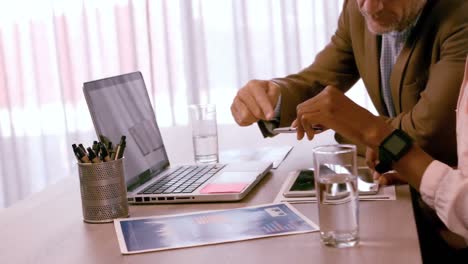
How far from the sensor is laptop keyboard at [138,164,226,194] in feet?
5.22

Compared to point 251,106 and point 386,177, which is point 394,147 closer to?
point 386,177

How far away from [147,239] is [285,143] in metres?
0.97

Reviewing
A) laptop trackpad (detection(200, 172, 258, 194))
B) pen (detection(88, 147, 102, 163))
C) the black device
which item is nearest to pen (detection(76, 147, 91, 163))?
pen (detection(88, 147, 102, 163))

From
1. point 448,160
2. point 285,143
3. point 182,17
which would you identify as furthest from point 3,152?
point 448,160

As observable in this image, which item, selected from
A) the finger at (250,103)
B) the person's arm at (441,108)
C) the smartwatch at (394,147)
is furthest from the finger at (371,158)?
the finger at (250,103)

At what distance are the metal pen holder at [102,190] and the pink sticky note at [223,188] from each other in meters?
0.21

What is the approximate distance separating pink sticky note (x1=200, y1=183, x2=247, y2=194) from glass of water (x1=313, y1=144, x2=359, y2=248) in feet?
1.22

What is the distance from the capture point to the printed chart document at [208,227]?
1.25 metres

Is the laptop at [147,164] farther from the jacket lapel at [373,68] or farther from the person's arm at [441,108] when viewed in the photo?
the jacket lapel at [373,68]

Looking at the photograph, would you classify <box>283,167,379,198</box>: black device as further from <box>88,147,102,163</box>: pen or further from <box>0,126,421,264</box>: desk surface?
<box>88,147,102,163</box>: pen

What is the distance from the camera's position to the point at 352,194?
1.19 m

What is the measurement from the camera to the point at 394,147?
1462 millimetres

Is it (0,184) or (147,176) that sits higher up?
(147,176)

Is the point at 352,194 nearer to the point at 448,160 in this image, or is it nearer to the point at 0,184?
the point at 448,160
